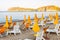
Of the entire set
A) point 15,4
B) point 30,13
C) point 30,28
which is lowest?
point 30,28

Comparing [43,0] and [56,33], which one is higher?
[43,0]

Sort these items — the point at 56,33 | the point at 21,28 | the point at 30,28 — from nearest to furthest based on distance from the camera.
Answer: the point at 56,33, the point at 21,28, the point at 30,28

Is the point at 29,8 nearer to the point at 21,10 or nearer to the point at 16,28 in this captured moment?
the point at 21,10

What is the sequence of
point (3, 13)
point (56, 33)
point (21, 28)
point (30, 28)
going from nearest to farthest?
point (56, 33)
point (21, 28)
point (30, 28)
point (3, 13)

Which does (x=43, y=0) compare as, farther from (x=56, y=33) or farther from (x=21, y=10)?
(x=56, y=33)

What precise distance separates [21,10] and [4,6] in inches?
34.3

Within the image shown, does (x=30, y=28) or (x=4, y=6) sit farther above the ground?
(x=4, y=6)

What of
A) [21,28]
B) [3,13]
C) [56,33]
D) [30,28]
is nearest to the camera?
[56,33]

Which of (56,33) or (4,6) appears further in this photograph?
(4,6)

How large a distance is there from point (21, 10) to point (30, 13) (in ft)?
1.67

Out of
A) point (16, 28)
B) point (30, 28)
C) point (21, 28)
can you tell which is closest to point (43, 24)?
point (30, 28)

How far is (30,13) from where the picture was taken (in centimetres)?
773

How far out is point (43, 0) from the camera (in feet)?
25.4

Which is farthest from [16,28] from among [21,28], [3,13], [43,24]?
[3,13]
